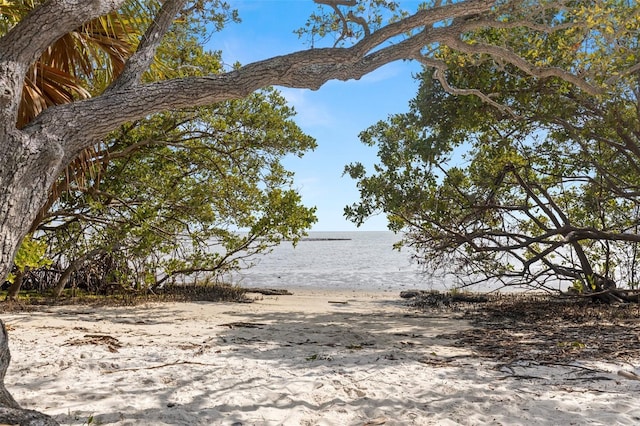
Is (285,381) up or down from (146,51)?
down

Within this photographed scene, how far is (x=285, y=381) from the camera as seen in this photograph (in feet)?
12.7

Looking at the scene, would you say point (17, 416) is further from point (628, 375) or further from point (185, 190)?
point (185, 190)

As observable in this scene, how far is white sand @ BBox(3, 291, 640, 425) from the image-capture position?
10.4ft

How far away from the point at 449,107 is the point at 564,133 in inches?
79.0

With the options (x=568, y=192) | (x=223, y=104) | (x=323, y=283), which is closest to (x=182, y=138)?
(x=223, y=104)

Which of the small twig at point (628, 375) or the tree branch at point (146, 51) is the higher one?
the tree branch at point (146, 51)

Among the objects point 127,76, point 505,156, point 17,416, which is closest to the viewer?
point 17,416

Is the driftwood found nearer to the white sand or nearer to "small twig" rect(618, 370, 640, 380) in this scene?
the white sand

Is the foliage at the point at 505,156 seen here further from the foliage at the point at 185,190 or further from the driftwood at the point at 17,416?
the driftwood at the point at 17,416

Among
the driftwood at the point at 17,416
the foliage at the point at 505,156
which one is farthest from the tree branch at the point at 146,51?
the foliage at the point at 505,156

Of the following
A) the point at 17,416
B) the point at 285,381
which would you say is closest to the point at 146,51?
the point at 17,416

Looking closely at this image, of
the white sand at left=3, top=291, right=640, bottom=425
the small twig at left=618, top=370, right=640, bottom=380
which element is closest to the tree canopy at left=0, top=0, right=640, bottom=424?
the white sand at left=3, top=291, right=640, bottom=425

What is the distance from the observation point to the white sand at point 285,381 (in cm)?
318

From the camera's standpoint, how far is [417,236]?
1007 centimetres
